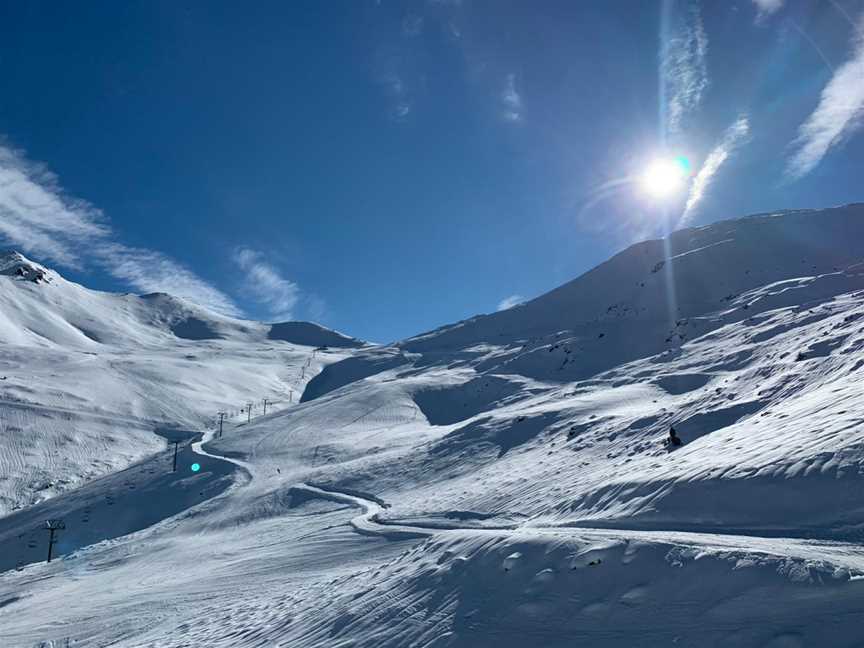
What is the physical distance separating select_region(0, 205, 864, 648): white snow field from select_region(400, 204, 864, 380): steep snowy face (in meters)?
0.72

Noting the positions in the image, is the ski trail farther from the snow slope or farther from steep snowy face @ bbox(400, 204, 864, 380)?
the snow slope

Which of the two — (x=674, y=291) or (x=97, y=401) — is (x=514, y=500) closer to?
(x=674, y=291)

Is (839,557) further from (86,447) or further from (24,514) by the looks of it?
(86,447)

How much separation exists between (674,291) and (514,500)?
71.5 m

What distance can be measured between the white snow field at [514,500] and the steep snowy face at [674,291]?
720 mm

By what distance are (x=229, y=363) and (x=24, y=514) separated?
10035 cm

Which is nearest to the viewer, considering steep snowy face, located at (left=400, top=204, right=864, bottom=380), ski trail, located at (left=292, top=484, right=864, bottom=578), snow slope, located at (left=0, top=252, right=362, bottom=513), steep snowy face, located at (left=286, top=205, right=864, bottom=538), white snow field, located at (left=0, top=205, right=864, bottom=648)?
ski trail, located at (left=292, top=484, right=864, bottom=578)

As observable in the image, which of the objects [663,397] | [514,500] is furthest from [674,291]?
[514,500]

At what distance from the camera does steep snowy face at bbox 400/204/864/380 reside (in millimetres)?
64125

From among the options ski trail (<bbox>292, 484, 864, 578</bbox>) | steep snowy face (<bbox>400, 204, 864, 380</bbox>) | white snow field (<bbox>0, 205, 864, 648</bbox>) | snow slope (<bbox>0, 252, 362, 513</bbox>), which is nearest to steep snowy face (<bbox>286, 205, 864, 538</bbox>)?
white snow field (<bbox>0, 205, 864, 648</bbox>)

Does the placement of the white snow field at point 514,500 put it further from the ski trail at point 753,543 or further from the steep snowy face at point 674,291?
the steep snowy face at point 674,291

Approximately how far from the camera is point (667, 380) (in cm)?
4366

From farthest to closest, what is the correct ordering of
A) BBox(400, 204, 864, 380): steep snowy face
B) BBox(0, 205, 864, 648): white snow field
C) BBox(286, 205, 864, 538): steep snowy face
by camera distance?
1. BBox(400, 204, 864, 380): steep snowy face
2. BBox(286, 205, 864, 538): steep snowy face
3. BBox(0, 205, 864, 648): white snow field

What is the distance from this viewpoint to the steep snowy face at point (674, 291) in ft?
210
